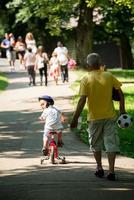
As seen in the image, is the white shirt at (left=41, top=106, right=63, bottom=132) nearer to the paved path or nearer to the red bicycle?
the red bicycle

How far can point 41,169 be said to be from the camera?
449 inches

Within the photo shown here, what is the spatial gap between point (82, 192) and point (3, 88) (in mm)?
→ 19756

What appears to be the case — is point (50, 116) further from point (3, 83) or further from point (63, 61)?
point (3, 83)

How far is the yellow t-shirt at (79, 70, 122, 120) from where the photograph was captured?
10.0 meters

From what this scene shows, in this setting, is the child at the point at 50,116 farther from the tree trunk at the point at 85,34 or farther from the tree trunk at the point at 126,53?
the tree trunk at the point at 126,53

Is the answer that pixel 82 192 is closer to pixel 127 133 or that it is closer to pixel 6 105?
pixel 127 133

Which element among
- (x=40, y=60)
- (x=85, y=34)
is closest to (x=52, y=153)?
(x=40, y=60)

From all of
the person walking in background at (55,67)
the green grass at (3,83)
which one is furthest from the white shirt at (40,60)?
the green grass at (3,83)

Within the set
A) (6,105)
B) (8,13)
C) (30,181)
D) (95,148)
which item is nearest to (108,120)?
(95,148)

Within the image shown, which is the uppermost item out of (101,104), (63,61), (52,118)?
(63,61)

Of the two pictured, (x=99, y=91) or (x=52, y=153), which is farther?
(x=52, y=153)

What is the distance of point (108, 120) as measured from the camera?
10.1 m

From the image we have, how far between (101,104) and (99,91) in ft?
0.66

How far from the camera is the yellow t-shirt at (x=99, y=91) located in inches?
396
